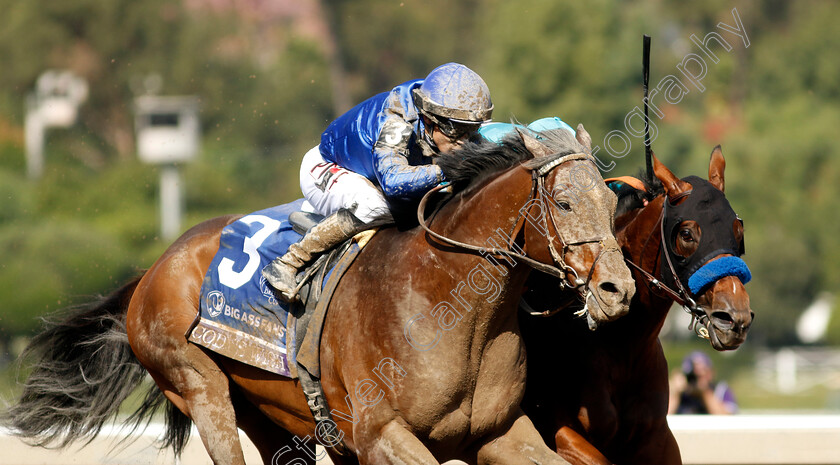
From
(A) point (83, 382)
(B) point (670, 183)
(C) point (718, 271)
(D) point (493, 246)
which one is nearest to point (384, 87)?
(A) point (83, 382)

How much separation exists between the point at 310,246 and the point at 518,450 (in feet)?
3.88

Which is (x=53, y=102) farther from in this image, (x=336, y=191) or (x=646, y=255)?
(x=646, y=255)

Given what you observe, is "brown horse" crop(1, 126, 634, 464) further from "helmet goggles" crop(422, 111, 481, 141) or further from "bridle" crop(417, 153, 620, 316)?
"helmet goggles" crop(422, 111, 481, 141)

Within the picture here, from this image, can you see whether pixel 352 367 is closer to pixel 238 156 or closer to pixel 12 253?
pixel 12 253

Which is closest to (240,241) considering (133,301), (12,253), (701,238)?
(133,301)

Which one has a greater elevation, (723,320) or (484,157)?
(484,157)

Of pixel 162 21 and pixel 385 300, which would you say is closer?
pixel 385 300

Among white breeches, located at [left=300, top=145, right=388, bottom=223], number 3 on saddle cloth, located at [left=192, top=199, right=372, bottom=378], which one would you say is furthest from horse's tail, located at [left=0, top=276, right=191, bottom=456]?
white breeches, located at [left=300, top=145, right=388, bottom=223]

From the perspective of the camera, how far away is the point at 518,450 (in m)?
3.83

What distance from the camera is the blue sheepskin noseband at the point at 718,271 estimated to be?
13.0 ft

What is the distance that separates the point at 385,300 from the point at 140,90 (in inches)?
1350

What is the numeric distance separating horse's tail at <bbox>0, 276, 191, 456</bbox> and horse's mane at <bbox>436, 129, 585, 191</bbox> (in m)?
2.10

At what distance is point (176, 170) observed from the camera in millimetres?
27609

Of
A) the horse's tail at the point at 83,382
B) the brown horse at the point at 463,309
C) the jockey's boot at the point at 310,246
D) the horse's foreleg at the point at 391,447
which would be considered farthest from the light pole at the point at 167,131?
the horse's foreleg at the point at 391,447
